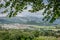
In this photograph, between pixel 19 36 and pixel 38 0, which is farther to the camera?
pixel 19 36

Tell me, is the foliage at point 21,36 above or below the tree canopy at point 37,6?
below

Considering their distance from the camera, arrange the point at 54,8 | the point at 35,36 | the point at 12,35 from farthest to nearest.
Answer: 1. the point at 35,36
2. the point at 12,35
3. the point at 54,8

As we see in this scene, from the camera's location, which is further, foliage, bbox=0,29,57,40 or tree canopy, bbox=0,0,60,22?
foliage, bbox=0,29,57,40

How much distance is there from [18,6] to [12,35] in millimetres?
6603

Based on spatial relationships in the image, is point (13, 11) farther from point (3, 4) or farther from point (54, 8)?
point (54, 8)

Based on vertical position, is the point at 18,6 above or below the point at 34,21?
above

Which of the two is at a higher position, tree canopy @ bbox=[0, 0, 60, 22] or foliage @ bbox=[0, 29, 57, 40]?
tree canopy @ bbox=[0, 0, 60, 22]

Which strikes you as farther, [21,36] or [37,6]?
[21,36]

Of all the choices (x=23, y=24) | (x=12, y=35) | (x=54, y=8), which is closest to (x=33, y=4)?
(x=54, y=8)

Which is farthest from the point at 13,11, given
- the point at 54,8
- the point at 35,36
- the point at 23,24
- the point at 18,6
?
the point at 23,24

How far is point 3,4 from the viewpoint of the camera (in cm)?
533

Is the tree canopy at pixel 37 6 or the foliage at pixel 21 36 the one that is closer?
the tree canopy at pixel 37 6

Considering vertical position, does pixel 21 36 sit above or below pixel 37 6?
below

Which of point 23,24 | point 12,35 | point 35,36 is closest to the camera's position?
point 12,35
